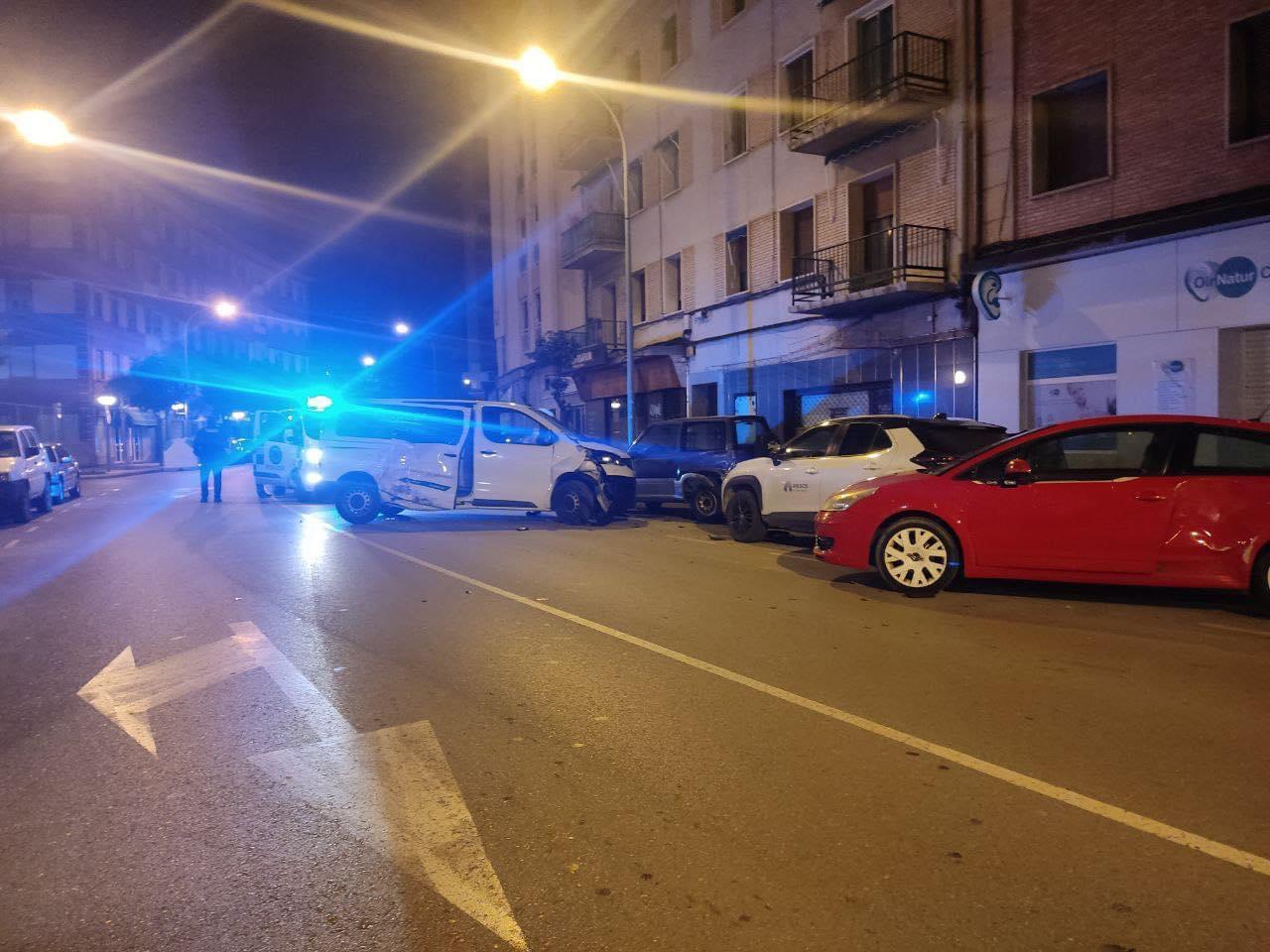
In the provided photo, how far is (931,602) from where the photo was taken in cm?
780

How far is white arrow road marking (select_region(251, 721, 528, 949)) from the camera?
9.89 ft

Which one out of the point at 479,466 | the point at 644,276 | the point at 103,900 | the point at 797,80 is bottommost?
the point at 103,900

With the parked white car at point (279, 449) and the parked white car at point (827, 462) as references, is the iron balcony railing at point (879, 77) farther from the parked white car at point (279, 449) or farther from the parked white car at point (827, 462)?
the parked white car at point (279, 449)

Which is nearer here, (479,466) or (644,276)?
(479,466)

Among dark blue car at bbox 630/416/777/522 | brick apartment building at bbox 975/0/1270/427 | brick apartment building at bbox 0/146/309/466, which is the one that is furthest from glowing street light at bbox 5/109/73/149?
brick apartment building at bbox 0/146/309/466

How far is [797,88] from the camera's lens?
2117 cm

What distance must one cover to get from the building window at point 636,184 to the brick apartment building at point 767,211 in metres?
0.12

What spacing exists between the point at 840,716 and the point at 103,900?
11.2 ft

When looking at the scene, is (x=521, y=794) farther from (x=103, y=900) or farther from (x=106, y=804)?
(x=106, y=804)

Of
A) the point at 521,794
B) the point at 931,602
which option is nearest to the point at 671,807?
the point at 521,794

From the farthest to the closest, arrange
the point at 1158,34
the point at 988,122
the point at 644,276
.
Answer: the point at 644,276 → the point at 988,122 → the point at 1158,34

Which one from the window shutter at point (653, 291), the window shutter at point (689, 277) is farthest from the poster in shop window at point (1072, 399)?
the window shutter at point (653, 291)

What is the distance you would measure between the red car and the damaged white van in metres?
6.68

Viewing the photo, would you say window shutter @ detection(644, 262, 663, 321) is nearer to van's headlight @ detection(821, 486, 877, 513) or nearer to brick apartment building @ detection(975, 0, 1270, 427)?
brick apartment building @ detection(975, 0, 1270, 427)
